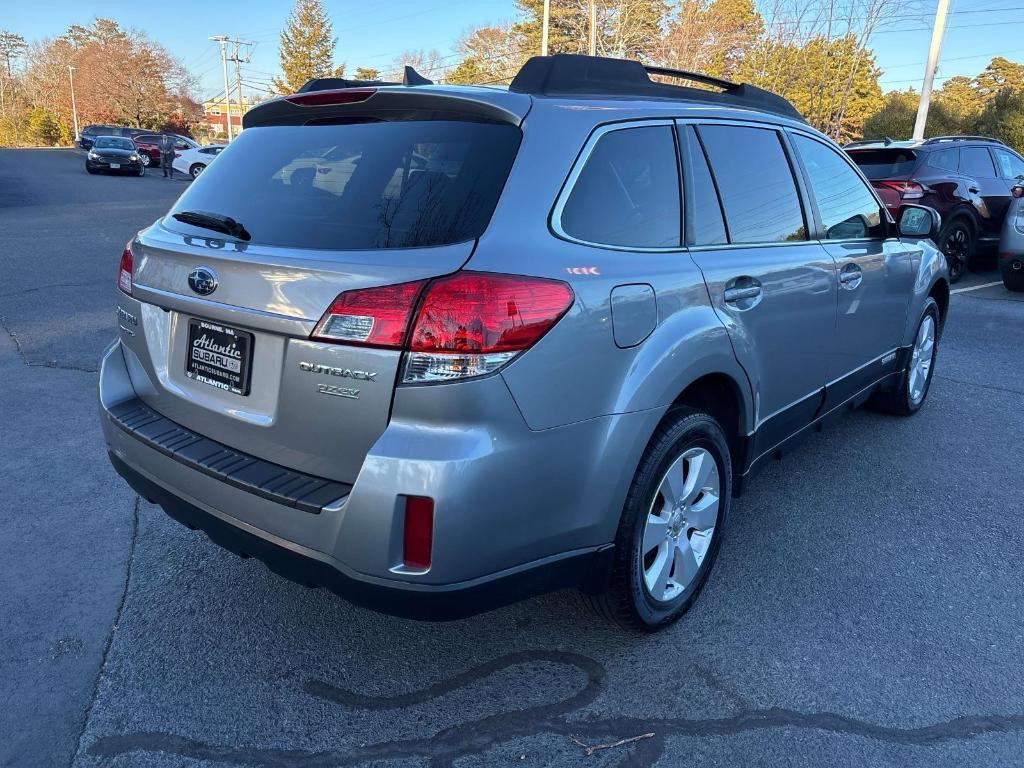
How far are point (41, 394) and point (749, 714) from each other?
184 inches

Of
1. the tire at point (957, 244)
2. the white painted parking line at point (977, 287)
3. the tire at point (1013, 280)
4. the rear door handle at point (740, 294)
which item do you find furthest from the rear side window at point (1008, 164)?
the rear door handle at point (740, 294)

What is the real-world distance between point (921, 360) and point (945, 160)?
6.50 m

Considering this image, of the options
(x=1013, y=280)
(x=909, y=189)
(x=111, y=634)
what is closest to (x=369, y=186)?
(x=111, y=634)

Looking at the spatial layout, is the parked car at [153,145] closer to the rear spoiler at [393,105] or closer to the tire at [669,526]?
the rear spoiler at [393,105]

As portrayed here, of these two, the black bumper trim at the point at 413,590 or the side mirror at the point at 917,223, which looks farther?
the side mirror at the point at 917,223

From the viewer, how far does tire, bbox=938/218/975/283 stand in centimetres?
1034

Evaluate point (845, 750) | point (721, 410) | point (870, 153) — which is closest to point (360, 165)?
point (721, 410)

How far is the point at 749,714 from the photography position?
2443 mm

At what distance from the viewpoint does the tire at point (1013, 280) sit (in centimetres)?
971

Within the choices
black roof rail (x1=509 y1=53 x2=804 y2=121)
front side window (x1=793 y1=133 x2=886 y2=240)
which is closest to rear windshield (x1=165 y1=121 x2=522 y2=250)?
black roof rail (x1=509 y1=53 x2=804 y2=121)

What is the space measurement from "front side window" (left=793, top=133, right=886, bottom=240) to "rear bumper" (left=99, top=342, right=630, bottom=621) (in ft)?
7.23

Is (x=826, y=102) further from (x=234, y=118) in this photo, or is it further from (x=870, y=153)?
(x=234, y=118)

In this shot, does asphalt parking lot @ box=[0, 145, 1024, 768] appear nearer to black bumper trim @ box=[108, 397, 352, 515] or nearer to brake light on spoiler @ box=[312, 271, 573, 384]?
black bumper trim @ box=[108, 397, 352, 515]

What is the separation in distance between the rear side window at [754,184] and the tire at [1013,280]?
7853 mm
